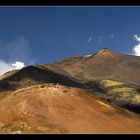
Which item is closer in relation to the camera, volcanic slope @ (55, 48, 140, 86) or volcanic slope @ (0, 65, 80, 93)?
volcanic slope @ (0, 65, 80, 93)

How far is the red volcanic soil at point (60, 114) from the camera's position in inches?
1619

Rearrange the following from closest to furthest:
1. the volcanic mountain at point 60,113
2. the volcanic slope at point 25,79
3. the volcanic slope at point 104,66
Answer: the volcanic mountain at point 60,113, the volcanic slope at point 25,79, the volcanic slope at point 104,66

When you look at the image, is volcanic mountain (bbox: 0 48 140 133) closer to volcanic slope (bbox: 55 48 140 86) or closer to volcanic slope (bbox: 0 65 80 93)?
volcanic slope (bbox: 0 65 80 93)

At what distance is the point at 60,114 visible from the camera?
148 ft

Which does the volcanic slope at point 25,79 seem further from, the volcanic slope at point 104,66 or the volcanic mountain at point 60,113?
the volcanic slope at point 104,66

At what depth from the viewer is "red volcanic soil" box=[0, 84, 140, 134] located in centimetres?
4112

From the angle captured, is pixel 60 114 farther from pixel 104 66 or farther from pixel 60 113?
pixel 104 66

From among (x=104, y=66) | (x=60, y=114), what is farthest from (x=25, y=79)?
(x=104, y=66)

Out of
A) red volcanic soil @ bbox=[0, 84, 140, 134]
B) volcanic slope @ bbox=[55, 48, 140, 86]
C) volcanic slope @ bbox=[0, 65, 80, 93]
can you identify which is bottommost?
red volcanic soil @ bbox=[0, 84, 140, 134]

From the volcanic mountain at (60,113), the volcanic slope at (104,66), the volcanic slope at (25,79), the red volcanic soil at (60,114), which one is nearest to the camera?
the red volcanic soil at (60,114)

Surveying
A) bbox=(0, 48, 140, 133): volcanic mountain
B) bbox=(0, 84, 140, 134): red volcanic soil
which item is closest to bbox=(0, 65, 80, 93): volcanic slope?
bbox=(0, 48, 140, 133): volcanic mountain

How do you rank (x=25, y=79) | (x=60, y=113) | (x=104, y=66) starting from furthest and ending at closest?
(x=104, y=66)
(x=25, y=79)
(x=60, y=113)

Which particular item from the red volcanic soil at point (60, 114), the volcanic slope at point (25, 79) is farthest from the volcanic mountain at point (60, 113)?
the volcanic slope at point (25, 79)
